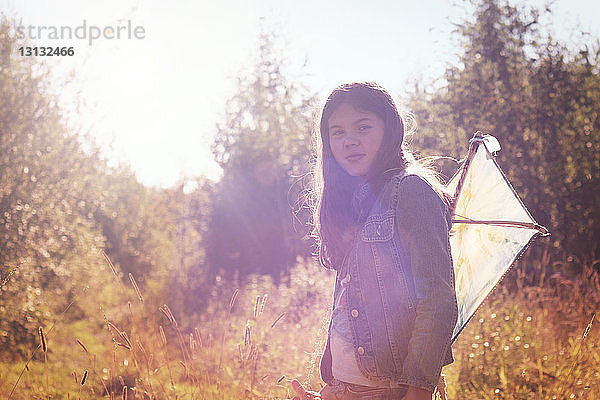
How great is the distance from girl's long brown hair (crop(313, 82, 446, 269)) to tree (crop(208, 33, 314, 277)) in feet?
49.3

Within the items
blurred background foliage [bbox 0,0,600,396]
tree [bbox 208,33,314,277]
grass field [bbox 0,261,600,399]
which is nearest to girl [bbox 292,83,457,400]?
grass field [bbox 0,261,600,399]

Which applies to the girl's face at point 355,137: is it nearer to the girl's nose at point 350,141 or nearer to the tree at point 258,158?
the girl's nose at point 350,141

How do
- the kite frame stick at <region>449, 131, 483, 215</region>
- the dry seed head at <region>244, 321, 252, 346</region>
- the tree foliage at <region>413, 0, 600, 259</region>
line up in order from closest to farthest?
the kite frame stick at <region>449, 131, 483, 215</region> → the dry seed head at <region>244, 321, 252, 346</region> → the tree foliage at <region>413, 0, 600, 259</region>

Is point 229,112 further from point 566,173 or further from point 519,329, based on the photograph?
point 519,329

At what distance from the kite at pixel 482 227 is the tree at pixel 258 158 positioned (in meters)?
15.0

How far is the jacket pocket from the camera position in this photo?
1.72 metres

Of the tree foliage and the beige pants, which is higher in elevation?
the tree foliage

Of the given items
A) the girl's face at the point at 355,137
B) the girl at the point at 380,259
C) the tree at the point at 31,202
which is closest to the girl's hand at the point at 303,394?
the girl at the point at 380,259

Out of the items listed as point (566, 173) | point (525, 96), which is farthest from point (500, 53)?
point (566, 173)

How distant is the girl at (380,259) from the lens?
1.59m

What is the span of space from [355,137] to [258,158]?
16.3 metres

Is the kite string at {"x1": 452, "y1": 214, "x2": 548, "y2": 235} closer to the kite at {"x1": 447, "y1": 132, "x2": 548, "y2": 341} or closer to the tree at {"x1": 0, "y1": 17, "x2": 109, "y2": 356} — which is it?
the kite at {"x1": 447, "y1": 132, "x2": 548, "y2": 341}

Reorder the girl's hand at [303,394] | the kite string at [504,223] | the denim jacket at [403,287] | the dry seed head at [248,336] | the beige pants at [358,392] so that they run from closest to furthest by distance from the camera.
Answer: the denim jacket at [403,287], the beige pants at [358,392], the girl's hand at [303,394], the kite string at [504,223], the dry seed head at [248,336]

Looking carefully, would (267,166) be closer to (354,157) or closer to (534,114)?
(534,114)
